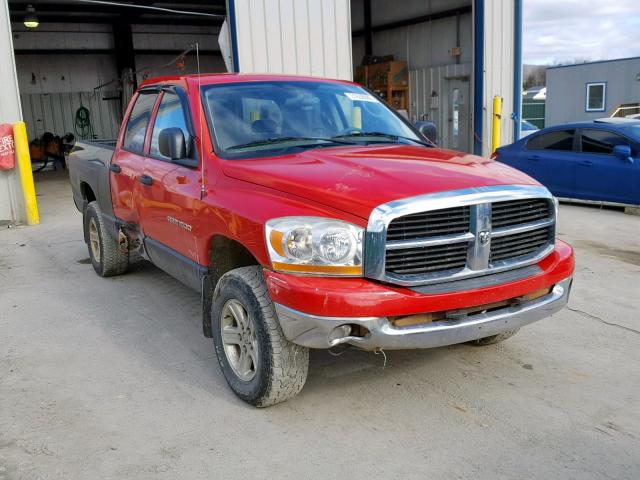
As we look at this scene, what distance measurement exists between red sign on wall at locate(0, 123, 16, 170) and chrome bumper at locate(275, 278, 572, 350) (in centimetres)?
828

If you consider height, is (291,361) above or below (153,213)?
below

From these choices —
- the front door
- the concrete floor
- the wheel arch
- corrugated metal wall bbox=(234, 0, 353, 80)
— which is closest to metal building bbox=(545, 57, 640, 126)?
the front door

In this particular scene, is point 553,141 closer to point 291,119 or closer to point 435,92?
point 435,92

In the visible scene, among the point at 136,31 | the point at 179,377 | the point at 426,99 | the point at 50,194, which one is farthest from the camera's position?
the point at 136,31

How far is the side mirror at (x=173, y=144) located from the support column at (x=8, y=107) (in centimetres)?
679

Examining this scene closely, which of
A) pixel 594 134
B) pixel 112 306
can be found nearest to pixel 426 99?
pixel 594 134

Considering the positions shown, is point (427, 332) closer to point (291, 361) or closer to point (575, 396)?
point (291, 361)

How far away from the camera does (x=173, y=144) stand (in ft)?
13.8

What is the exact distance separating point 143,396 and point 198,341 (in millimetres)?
932

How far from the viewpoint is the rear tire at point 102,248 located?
648 cm

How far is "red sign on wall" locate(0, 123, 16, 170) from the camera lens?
994 centimetres

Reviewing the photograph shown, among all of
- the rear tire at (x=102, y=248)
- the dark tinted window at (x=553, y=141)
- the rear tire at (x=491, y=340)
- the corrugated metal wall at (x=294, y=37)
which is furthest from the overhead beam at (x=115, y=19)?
the rear tire at (x=491, y=340)

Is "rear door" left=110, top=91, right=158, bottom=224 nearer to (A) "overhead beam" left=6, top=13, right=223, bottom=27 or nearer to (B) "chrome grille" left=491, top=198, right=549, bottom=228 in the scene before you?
(B) "chrome grille" left=491, top=198, right=549, bottom=228

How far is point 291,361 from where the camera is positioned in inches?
138
